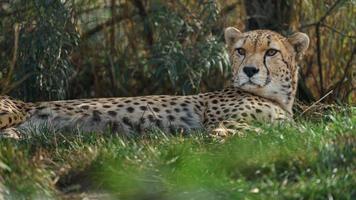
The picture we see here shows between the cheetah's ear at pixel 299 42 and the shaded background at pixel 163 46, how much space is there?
699mm

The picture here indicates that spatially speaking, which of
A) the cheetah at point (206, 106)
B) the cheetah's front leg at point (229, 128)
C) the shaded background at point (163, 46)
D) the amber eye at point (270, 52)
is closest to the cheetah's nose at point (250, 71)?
the cheetah at point (206, 106)

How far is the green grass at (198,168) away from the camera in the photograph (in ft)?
14.2

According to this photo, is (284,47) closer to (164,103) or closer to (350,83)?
(164,103)

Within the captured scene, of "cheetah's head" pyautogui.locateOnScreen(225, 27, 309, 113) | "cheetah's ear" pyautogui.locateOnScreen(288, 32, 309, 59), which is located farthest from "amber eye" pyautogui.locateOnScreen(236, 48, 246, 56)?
"cheetah's ear" pyautogui.locateOnScreen(288, 32, 309, 59)

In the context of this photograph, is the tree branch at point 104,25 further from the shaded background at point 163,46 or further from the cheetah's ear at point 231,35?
the cheetah's ear at point 231,35

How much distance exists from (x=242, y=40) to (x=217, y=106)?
54 centimetres

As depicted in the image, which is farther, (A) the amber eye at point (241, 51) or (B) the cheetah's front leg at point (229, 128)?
(A) the amber eye at point (241, 51)

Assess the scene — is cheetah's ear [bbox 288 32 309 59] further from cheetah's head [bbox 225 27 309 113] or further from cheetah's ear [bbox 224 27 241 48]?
cheetah's ear [bbox 224 27 241 48]

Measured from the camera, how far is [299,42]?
7.31 meters

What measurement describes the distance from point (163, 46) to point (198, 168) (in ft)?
11.3

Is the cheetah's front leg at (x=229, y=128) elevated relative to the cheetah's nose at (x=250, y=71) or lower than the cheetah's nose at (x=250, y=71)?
lower

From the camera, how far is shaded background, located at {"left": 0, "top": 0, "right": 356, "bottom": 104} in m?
7.83

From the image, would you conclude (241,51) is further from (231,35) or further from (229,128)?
(229,128)

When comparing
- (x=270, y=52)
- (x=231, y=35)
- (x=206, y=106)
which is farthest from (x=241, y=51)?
(x=206, y=106)
